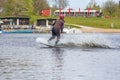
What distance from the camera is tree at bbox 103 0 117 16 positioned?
154 metres

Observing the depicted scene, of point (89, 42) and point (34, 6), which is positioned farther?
point (34, 6)

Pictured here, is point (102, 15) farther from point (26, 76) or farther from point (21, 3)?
point (26, 76)

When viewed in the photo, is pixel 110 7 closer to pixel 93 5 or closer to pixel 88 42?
pixel 93 5

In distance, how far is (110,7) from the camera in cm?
15638

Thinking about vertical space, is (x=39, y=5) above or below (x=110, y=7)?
above

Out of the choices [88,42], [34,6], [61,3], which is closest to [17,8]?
[34,6]

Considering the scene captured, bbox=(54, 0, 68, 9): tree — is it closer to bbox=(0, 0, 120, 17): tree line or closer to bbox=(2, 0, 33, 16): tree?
bbox=(0, 0, 120, 17): tree line

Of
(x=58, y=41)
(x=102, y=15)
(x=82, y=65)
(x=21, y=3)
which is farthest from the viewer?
(x=102, y=15)

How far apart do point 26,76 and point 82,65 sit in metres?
3.37

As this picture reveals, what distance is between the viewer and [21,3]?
10056 centimetres

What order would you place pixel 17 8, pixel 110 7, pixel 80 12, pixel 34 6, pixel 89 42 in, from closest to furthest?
pixel 89 42 → pixel 17 8 → pixel 34 6 → pixel 110 7 → pixel 80 12

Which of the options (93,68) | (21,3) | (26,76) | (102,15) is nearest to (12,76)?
(26,76)

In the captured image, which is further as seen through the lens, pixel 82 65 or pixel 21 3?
pixel 21 3

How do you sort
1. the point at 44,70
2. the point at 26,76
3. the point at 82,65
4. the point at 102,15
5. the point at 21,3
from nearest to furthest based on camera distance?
1. the point at 26,76
2. the point at 44,70
3. the point at 82,65
4. the point at 21,3
5. the point at 102,15
